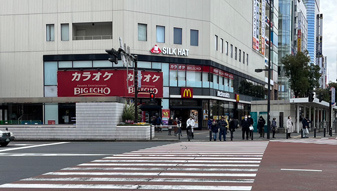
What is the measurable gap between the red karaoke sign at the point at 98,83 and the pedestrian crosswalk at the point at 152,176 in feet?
88.0

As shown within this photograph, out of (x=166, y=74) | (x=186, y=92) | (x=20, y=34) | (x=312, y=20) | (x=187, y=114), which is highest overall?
(x=312, y=20)

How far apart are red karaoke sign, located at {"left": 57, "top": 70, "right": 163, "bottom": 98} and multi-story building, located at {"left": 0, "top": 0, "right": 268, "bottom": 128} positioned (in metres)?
0.10

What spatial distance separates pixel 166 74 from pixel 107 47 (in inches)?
276

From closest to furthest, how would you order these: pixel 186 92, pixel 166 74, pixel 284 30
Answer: pixel 166 74, pixel 186 92, pixel 284 30

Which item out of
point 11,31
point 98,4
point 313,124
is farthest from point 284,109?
point 11,31

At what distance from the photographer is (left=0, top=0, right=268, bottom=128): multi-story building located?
42.5 metres

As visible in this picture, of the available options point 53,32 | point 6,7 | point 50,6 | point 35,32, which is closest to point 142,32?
point 53,32

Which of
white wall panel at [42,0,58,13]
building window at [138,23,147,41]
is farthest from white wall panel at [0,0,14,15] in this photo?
building window at [138,23,147,41]

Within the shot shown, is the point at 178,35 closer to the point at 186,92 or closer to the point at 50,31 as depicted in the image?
the point at 186,92

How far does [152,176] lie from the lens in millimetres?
11562

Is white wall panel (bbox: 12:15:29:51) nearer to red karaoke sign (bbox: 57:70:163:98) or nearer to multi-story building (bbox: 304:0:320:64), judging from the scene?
red karaoke sign (bbox: 57:70:163:98)

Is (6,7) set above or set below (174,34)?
above

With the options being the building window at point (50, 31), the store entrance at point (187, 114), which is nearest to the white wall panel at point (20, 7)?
the building window at point (50, 31)

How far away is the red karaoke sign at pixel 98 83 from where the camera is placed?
42094 mm
